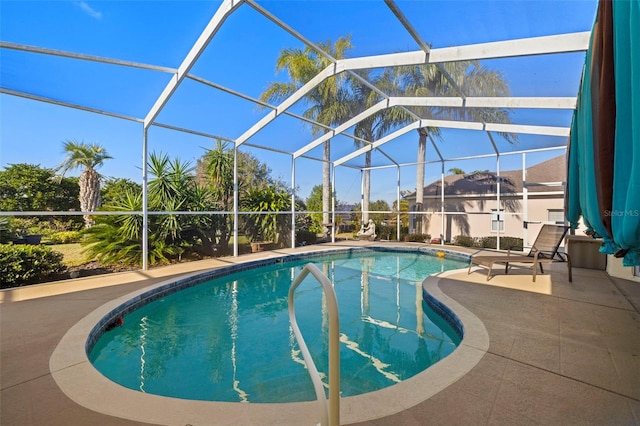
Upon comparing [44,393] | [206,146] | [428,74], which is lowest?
[44,393]

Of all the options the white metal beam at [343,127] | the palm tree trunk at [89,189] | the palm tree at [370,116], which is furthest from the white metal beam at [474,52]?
the palm tree trunk at [89,189]

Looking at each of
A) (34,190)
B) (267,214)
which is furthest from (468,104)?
(34,190)

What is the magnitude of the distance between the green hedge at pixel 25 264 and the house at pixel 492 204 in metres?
12.0

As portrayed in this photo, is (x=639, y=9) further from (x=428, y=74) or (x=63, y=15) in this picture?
(x=428, y=74)

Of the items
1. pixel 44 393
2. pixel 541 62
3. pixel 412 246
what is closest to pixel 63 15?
pixel 44 393

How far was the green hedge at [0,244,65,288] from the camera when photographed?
591cm

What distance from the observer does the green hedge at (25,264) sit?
5914 millimetres

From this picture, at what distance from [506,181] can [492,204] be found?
140 centimetres

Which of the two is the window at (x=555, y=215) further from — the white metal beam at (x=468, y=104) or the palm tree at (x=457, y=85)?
the white metal beam at (x=468, y=104)

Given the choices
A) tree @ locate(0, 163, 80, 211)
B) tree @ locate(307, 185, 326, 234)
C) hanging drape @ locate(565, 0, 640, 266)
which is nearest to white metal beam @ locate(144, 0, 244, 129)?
hanging drape @ locate(565, 0, 640, 266)

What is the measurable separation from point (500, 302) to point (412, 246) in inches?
305

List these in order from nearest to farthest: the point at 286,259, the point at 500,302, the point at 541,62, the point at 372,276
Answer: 1. the point at 500,302
2. the point at 541,62
3. the point at 372,276
4. the point at 286,259

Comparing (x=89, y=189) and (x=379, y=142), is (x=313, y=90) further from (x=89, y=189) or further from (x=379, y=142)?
(x=89, y=189)

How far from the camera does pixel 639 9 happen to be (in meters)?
1.40
